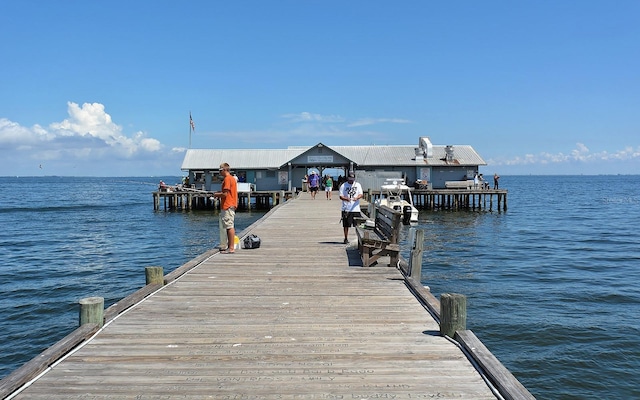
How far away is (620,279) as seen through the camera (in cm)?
1764

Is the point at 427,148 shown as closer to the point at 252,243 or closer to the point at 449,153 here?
the point at 449,153

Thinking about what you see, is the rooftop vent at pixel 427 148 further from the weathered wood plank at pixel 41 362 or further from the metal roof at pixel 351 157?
the weathered wood plank at pixel 41 362

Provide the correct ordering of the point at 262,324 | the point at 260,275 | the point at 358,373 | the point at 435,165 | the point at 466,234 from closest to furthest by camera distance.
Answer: the point at 358,373, the point at 262,324, the point at 260,275, the point at 466,234, the point at 435,165

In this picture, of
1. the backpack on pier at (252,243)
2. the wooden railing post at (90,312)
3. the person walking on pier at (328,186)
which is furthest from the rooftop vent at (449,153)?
the wooden railing post at (90,312)

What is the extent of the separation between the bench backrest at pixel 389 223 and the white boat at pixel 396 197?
19790 millimetres

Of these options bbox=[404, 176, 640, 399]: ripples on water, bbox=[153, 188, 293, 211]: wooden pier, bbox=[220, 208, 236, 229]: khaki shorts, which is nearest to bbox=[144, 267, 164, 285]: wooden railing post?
bbox=[220, 208, 236, 229]: khaki shorts

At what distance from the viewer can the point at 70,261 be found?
22.0 meters

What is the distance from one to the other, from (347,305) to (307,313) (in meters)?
0.68

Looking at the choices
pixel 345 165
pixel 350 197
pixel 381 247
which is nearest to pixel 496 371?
pixel 381 247

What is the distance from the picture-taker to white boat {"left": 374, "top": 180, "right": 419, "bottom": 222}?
1375 inches

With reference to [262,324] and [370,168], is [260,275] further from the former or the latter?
[370,168]

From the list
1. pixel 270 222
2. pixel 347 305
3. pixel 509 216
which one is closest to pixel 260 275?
pixel 347 305

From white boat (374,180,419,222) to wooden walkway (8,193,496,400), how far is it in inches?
998

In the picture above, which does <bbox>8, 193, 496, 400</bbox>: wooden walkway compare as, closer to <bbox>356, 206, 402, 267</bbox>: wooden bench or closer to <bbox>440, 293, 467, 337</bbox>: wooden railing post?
<bbox>440, 293, 467, 337</bbox>: wooden railing post
